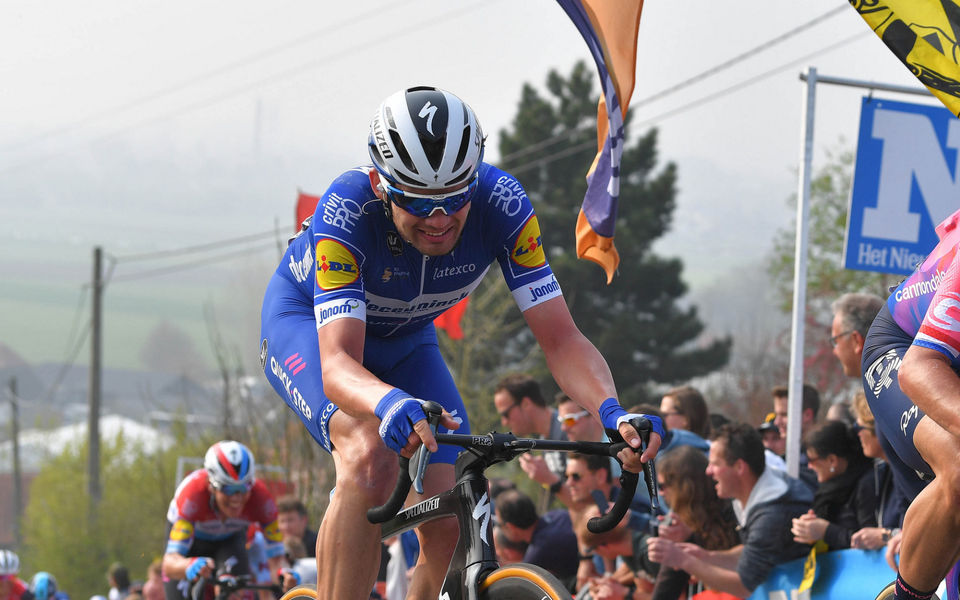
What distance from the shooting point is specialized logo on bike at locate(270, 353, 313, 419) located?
491 centimetres

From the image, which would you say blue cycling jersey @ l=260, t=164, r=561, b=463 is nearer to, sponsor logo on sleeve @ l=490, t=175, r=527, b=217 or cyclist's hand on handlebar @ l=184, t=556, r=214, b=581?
sponsor logo on sleeve @ l=490, t=175, r=527, b=217

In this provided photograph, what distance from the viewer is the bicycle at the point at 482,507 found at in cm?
394

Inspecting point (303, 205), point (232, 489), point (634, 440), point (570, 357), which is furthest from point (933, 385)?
point (303, 205)

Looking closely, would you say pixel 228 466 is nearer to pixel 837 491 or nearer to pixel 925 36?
pixel 837 491

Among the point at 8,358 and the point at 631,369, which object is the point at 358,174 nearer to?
the point at 631,369

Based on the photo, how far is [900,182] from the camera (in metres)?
9.34

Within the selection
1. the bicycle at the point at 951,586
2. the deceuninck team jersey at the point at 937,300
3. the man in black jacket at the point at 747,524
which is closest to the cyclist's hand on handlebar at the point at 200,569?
the man in black jacket at the point at 747,524

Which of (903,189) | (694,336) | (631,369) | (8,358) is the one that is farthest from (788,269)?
(8,358)

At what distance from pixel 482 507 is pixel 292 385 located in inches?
44.3

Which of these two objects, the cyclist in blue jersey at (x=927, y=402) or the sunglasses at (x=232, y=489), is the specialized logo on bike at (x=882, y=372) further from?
the sunglasses at (x=232, y=489)

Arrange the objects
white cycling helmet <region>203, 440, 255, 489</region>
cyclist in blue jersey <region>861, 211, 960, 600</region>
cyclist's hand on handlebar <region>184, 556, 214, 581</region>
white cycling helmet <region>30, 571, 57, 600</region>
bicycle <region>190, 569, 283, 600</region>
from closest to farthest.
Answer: cyclist in blue jersey <region>861, 211, 960, 600</region> < bicycle <region>190, 569, 283, 600</region> < cyclist's hand on handlebar <region>184, 556, 214, 581</region> < white cycling helmet <region>203, 440, 255, 489</region> < white cycling helmet <region>30, 571, 57, 600</region>

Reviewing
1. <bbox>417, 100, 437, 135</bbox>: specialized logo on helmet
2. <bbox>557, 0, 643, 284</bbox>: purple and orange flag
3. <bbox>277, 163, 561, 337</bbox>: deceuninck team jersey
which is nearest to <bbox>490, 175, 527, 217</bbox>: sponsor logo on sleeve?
<bbox>277, 163, 561, 337</bbox>: deceuninck team jersey

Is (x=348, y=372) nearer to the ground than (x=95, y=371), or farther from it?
nearer to the ground

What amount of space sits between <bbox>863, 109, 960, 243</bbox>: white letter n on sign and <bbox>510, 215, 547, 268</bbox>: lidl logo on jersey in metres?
5.17
